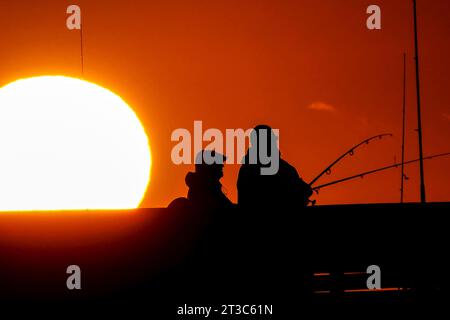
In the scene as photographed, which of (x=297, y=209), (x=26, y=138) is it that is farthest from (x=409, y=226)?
(x=26, y=138)

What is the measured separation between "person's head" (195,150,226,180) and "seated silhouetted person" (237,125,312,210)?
381 mm

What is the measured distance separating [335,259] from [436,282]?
1.69ft

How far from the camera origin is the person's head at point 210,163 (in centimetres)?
633

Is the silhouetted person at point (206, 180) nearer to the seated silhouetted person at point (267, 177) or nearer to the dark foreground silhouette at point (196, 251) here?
the seated silhouetted person at point (267, 177)

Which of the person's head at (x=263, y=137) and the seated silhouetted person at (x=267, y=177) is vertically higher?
the person's head at (x=263, y=137)

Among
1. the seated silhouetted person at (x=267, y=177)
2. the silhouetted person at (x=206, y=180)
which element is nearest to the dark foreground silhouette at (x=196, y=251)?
the seated silhouetted person at (x=267, y=177)

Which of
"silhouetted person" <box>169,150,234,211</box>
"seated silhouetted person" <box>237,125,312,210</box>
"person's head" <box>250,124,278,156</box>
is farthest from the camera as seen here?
"silhouetted person" <box>169,150,234,211</box>

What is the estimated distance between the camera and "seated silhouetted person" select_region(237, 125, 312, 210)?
5.38 m

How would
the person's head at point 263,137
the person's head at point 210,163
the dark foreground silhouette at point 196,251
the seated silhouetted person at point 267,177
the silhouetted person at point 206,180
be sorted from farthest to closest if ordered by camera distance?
1. the person's head at point 210,163
2. the silhouetted person at point 206,180
3. the person's head at point 263,137
4. the seated silhouetted person at point 267,177
5. the dark foreground silhouette at point 196,251

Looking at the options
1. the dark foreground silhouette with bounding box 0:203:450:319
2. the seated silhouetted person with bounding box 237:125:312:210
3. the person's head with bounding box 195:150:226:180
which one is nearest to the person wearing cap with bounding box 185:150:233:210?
the person's head with bounding box 195:150:226:180

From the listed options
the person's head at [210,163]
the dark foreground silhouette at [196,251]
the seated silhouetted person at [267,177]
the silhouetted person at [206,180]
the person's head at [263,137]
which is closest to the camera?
the dark foreground silhouette at [196,251]

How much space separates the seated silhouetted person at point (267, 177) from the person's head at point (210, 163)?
0.38m

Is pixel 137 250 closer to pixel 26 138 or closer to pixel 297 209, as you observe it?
pixel 297 209

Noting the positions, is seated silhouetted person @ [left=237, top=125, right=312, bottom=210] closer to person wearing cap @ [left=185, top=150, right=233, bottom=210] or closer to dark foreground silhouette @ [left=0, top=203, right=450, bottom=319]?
person wearing cap @ [left=185, top=150, right=233, bottom=210]
